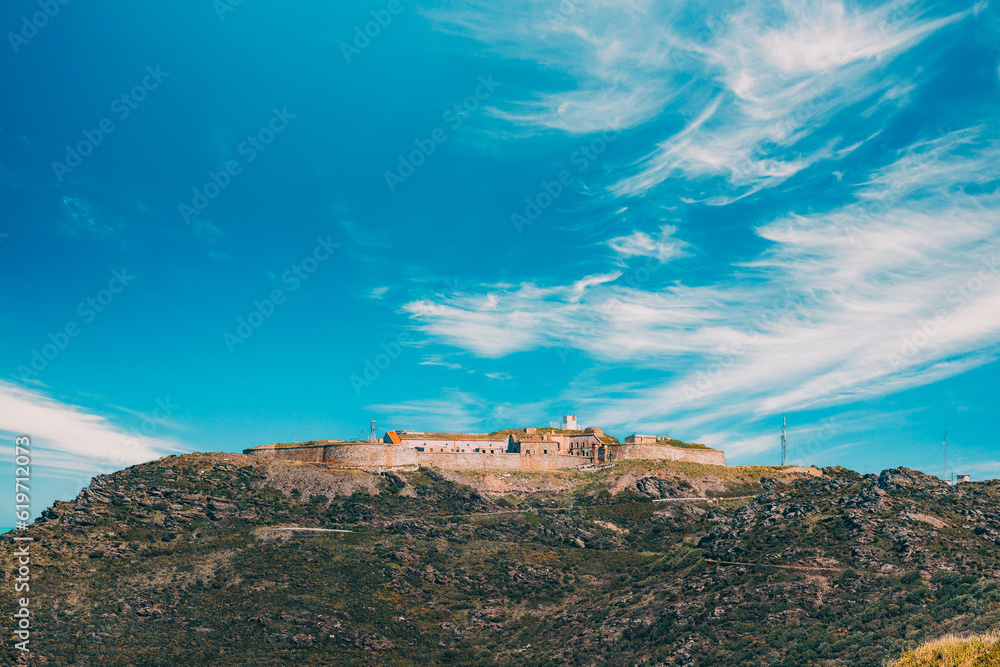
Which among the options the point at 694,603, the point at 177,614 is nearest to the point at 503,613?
the point at 694,603

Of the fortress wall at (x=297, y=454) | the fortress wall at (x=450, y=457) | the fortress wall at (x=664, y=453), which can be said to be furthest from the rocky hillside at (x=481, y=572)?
the fortress wall at (x=664, y=453)

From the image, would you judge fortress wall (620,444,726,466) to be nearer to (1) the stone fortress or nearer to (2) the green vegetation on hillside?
(1) the stone fortress

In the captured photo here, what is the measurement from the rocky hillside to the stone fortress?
629cm

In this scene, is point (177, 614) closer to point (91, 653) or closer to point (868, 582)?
point (91, 653)

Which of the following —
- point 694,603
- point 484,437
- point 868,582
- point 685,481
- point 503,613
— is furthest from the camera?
point 484,437

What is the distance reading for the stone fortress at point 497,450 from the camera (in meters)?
117

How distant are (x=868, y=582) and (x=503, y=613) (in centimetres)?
→ 3792

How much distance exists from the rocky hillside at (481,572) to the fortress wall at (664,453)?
16.7 m

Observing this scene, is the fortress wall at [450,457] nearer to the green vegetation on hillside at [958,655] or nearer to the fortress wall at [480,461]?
the fortress wall at [480,461]

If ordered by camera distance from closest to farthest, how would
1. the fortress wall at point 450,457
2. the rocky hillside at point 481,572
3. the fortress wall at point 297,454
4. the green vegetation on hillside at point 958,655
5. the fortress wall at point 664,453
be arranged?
the green vegetation on hillside at point 958,655 < the rocky hillside at point 481,572 < the fortress wall at point 450,457 < the fortress wall at point 297,454 < the fortress wall at point 664,453

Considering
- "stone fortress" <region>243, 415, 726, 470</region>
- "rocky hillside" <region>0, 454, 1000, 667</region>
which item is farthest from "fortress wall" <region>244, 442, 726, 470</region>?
"rocky hillside" <region>0, 454, 1000, 667</region>

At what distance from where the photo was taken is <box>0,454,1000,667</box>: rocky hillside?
5378cm

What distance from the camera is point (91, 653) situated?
6494 centimetres

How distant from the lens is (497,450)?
132125 millimetres
